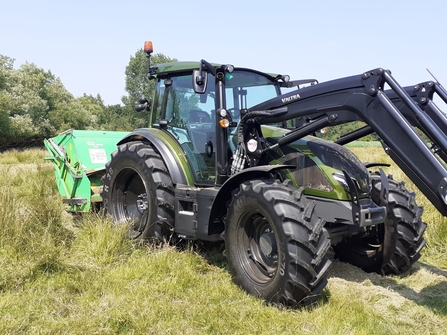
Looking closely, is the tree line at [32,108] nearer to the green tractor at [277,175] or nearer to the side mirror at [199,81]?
the green tractor at [277,175]

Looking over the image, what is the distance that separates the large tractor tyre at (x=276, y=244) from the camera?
358cm

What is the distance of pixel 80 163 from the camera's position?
6.91 metres

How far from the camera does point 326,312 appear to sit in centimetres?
357

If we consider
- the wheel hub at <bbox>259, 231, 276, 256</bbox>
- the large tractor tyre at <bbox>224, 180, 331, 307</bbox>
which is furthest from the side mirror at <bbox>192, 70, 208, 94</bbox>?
the wheel hub at <bbox>259, 231, 276, 256</bbox>

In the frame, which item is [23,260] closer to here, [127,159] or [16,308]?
[16,308]

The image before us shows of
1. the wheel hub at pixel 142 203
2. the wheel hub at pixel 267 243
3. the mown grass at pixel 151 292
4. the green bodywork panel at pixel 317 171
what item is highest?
the green bodywork panel at pixel 317 171

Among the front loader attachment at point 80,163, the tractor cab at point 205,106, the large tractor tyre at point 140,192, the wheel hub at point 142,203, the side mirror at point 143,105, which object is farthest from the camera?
the front loader attachment at point 80,163

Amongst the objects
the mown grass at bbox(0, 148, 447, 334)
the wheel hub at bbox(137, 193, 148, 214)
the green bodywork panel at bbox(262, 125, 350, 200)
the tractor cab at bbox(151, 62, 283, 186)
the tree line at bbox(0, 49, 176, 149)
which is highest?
the tree line at bbox(0, 49, 176, 149)

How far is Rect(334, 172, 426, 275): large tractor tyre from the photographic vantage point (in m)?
4.43

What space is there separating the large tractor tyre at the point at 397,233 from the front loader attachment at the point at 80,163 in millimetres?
4059

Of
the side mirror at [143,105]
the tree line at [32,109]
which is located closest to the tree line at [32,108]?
the tree line at [32,109]

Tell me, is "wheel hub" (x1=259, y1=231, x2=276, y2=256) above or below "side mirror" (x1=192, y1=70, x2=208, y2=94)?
below

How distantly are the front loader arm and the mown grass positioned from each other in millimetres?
1118

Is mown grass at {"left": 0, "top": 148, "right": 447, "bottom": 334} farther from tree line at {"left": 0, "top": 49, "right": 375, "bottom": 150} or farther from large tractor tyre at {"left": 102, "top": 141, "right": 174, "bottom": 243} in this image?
tree line at {"left": 0, "top": 49, "right": 375, "bottom": 150}
